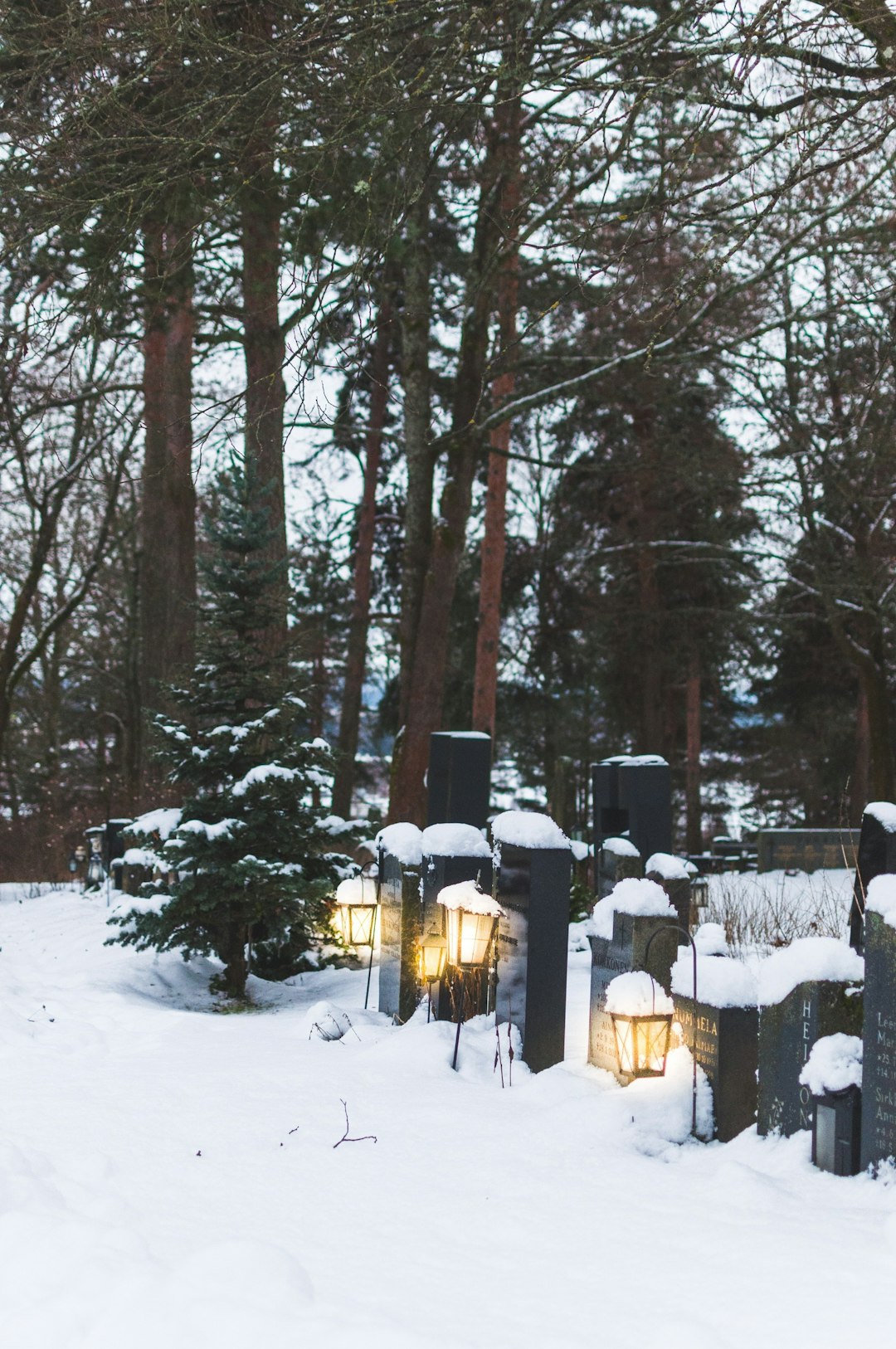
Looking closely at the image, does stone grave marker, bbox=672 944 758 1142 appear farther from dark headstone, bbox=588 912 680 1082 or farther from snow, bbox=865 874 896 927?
snow, bbox=865 874 896 927

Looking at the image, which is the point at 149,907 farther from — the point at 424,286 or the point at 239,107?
the point at 424,286

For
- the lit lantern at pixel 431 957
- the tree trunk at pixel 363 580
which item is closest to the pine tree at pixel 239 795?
the lit lantern at pixel 431 957

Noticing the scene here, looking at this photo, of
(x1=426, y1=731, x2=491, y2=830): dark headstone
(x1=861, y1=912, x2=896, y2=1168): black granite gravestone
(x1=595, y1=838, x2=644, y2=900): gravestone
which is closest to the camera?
(x1=861, y1=912, x2=896, y2=1168): black granite gravestone

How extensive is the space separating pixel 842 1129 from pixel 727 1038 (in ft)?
2.48

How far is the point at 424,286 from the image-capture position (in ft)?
48.9

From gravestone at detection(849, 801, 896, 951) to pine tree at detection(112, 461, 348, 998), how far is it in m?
4.09

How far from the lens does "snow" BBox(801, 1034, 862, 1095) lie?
14.6 ft

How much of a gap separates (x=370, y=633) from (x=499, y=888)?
19529 mm

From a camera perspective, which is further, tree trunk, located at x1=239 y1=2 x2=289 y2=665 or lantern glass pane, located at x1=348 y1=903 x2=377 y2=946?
tree trunk, located at x1=239 y1=2 x2=289 y2=665

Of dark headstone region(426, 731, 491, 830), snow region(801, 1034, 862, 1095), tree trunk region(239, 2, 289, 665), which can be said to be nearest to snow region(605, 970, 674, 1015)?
snow region(801, 1034, 862, 1095)

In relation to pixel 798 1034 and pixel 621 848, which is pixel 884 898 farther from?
pixel 621 848

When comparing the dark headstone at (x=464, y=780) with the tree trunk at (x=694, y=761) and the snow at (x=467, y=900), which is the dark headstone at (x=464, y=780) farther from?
the tree trunk at (x=694, y=761)

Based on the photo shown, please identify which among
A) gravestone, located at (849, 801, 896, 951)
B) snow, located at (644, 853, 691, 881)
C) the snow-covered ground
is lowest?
the snow-covered ground

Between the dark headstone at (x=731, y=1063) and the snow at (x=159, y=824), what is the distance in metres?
4.62
